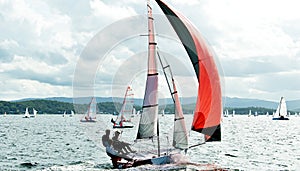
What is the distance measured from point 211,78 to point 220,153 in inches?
579

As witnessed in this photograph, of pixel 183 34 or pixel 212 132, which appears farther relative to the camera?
pixel 183 34

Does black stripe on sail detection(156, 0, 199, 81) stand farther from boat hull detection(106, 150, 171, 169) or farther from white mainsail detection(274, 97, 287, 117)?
white mainsail detection(274, 97, 287, 117)

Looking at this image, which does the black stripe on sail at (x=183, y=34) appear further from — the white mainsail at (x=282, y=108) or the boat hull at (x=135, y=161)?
the white mainsail at (x=282, y=108)

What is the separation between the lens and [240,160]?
30578 mm

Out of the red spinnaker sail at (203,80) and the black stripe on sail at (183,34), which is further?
Result: the black stripe on sail at (183,34)

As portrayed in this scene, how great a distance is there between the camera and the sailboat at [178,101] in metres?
21.7

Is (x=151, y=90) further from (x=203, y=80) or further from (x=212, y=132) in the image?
(x=212, y=132)

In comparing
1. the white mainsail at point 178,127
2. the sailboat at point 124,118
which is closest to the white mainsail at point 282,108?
the sailboat at point 124,118

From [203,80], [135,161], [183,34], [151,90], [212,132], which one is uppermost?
[183,34]

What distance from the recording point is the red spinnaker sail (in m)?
21.6

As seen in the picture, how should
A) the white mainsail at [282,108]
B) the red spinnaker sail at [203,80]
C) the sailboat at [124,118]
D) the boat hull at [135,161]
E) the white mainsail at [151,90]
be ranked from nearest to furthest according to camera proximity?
the red spinnaker sail at [203,80] → the boat hull at [135,161] → the white mainsail at [151,90] → the sailboat at [124,118] → the white mainsail at [282,108]

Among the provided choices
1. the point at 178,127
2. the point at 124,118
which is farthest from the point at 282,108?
the point at 178,127

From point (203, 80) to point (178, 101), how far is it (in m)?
2.75

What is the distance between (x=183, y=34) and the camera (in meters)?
22.4
